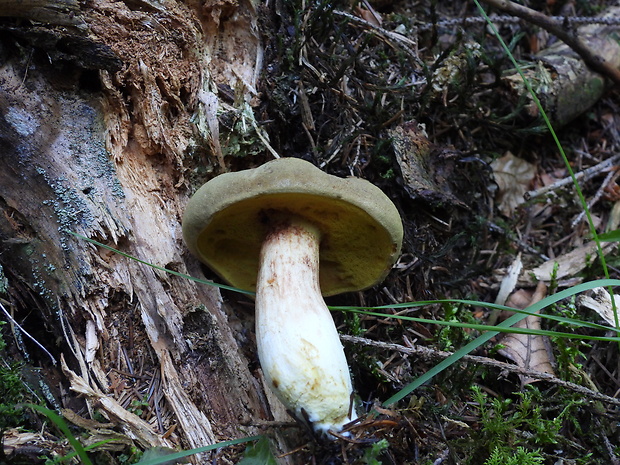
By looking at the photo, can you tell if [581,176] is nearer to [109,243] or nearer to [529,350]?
[529,350]

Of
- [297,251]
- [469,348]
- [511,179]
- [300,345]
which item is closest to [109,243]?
[297,251]

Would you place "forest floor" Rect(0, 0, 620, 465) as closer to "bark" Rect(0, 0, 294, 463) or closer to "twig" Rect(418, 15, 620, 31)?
"twig" Rect(418, 15, 620, 31)

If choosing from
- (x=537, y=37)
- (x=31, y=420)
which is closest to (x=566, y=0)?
(x=537, y=37)

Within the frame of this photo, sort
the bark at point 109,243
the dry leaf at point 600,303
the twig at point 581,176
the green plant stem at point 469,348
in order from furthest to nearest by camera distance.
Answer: the twig at point 581,176 < the dry leaf at point 600,303 < the bark at point 109,243 < the green plant stem at point 469,348

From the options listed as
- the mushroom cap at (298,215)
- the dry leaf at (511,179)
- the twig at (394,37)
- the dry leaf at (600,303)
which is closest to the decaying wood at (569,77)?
the dry leaf at (511,179)

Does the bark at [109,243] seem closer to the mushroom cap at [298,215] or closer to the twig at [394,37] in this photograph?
the mushroom cap at [298,215]
